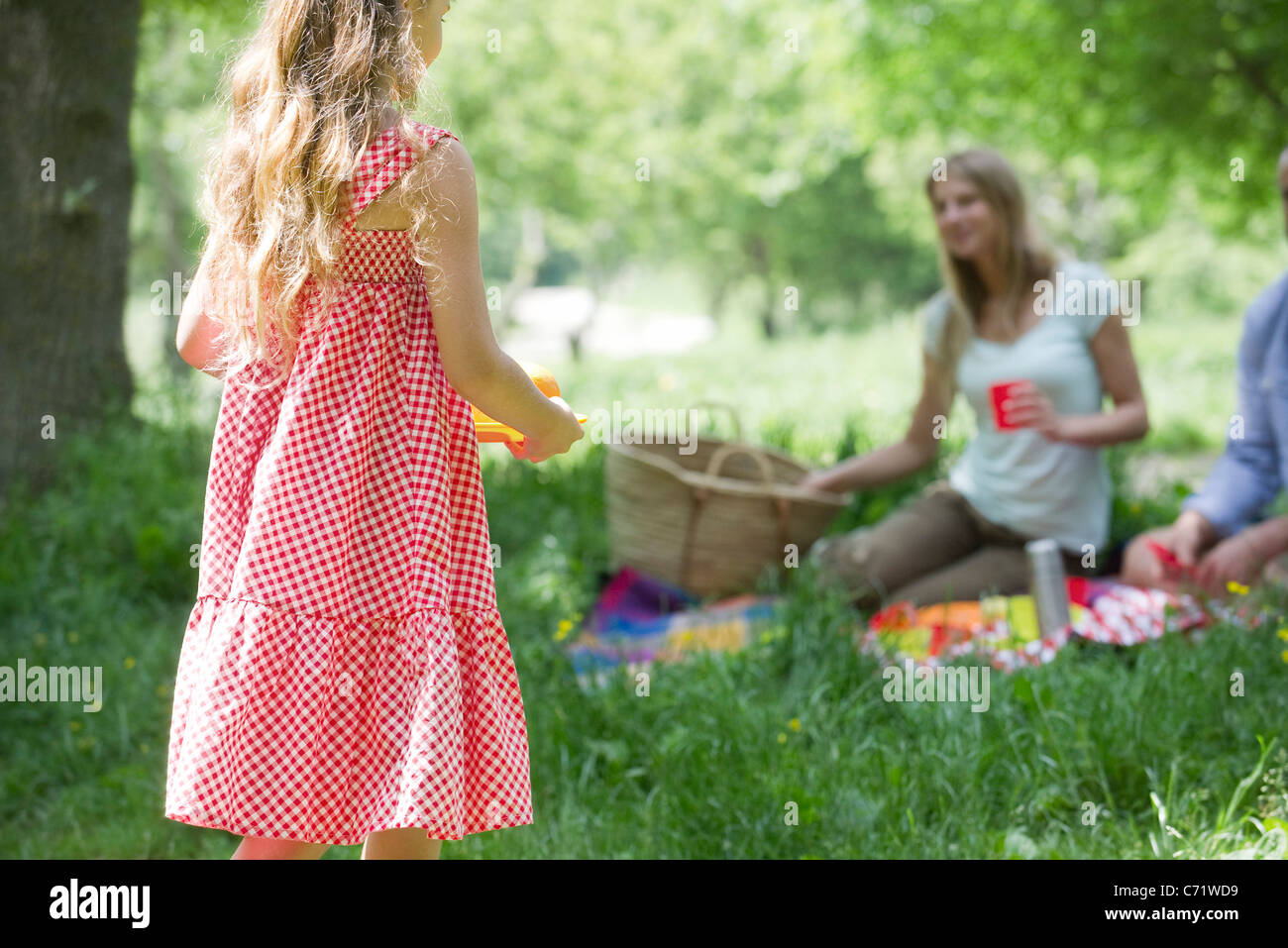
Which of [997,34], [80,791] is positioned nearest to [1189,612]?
[80,791]

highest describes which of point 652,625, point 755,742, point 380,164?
point 380,164

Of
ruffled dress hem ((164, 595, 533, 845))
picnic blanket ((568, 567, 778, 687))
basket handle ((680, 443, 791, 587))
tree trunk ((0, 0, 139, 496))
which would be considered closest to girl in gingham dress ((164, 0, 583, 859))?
ruffled dress hem ((164, 595, 533, 845))

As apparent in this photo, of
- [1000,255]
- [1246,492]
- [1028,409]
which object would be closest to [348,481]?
[1028,409]

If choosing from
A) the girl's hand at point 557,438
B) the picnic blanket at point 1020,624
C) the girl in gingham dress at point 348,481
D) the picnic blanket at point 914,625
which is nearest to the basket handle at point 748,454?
the picnic blanket at point 914,625

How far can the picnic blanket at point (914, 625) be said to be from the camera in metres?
3.62

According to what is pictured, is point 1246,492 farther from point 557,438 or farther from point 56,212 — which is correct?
point 56,212

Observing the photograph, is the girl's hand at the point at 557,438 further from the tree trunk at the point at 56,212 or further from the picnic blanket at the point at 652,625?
the tree trunk at the point at 56,212

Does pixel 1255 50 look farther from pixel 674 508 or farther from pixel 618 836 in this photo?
pixel 618 836

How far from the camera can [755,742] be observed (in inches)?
119

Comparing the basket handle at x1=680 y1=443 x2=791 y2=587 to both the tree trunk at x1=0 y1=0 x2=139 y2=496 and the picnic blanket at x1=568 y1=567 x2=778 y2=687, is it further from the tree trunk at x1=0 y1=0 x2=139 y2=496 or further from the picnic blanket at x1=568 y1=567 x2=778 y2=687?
the tree trunk at x1=0 y1=0 x2=139 y2=496

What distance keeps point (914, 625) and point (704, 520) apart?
0.86m

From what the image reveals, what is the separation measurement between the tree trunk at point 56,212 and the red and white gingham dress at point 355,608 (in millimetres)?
3685

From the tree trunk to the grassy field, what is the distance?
0.84 m

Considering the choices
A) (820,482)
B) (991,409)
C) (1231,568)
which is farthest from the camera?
(820,482)
